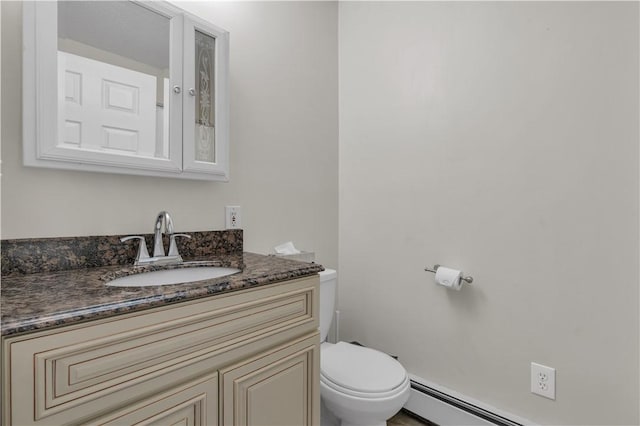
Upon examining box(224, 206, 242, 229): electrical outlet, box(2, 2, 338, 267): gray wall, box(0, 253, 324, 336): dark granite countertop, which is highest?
box(2, 2, 338, 267): gray wall

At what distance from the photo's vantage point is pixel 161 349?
74cm

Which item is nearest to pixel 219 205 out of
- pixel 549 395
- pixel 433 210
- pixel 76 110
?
pixel 76 110

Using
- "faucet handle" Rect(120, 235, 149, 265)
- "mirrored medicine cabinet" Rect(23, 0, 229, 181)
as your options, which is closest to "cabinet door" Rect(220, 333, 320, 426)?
"faucet handle" Rect(120, 235, 149, 265)

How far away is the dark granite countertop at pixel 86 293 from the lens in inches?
24.2

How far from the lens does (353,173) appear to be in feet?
6.36

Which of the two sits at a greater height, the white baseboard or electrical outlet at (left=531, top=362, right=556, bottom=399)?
electrical outlet at (left=531, top=362, right=556, bottom=399)

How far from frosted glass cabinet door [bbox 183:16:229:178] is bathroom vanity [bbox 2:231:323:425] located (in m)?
0.51

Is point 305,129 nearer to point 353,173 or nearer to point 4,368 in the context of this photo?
point 353,173

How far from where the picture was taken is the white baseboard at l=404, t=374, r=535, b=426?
1.37m

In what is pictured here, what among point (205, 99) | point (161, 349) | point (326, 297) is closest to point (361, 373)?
point (326, 297)

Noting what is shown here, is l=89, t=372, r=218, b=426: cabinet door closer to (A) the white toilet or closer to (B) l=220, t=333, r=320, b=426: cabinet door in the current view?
(B) l=220, t=333, r=320, b=426: cabinet door

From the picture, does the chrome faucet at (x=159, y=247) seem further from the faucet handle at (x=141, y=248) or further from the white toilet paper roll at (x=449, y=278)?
the white toilet paper roll at (x=449, y=278)

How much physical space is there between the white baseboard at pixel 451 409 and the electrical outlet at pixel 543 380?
142 millimetres

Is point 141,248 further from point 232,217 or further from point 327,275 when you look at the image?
point 327,275
